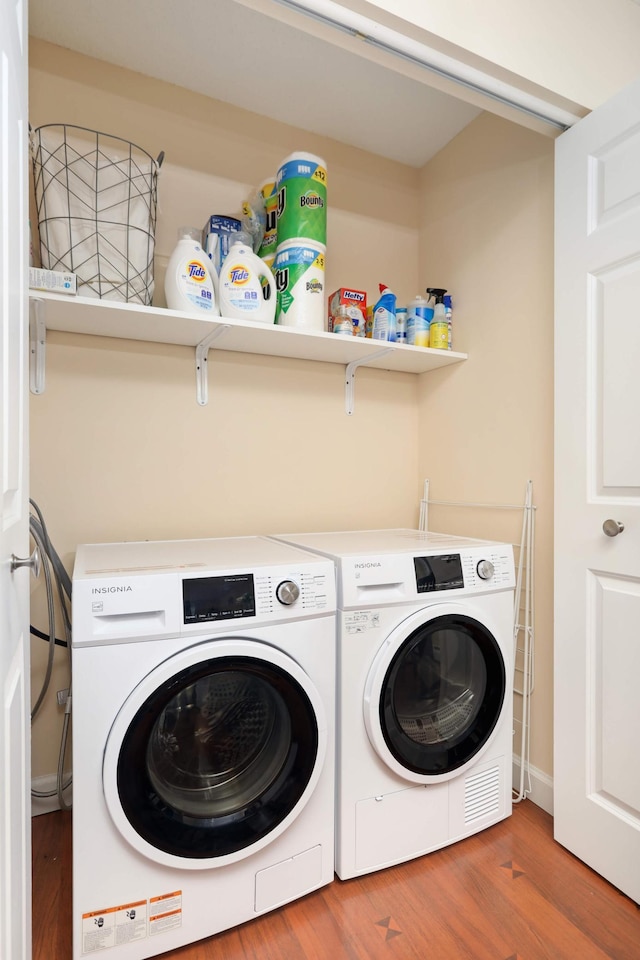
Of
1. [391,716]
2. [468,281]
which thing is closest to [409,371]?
[468,281]

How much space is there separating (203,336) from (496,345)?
3.57 ft

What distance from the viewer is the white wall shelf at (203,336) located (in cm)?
159

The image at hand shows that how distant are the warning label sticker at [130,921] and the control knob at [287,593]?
0.71 m

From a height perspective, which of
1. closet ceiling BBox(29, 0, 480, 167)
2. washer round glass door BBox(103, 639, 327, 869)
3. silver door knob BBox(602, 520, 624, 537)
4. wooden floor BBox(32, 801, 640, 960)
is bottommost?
wooden floor BBox(32, 801, 640, 960)

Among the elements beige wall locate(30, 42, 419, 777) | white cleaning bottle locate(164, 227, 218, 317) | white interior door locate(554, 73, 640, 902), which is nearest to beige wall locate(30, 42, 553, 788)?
beige wall locate(30, 42, 419, 777)

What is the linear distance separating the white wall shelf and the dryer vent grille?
4.71 ft

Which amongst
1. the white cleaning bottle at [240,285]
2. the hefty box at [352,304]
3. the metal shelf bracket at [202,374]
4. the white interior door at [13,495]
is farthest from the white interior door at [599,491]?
the white interior door at [13,495]

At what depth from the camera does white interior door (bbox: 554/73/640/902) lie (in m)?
1.41

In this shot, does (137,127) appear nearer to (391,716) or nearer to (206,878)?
(391,716)

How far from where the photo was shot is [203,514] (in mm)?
2006

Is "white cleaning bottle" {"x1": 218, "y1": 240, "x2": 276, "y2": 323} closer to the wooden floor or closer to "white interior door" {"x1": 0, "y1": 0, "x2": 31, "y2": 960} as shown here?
"white interior door" {"x1": 0, "y1": 0, "x2": 31, "y2": 960}

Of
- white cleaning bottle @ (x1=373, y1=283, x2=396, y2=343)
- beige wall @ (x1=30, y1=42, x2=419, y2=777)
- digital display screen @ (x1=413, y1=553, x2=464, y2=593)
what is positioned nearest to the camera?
digital display screen @ (x1=413, y1=553, x2=464, y2=593)

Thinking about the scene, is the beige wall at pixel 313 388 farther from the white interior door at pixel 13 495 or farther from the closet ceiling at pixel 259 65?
the white interior door at pixel 13 495

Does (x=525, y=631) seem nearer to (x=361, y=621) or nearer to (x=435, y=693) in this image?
(x=435, y=693)
